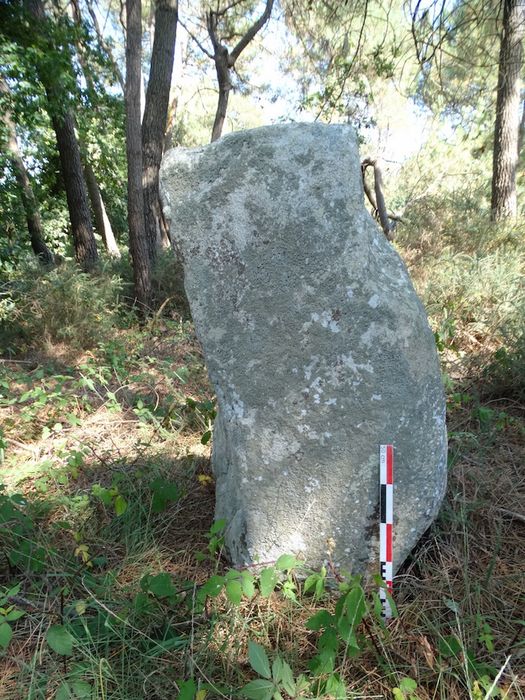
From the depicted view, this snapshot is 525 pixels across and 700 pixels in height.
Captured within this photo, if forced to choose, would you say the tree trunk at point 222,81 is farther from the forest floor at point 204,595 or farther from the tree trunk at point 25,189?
the forest floor at point 204,595

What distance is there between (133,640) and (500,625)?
47.9 inches

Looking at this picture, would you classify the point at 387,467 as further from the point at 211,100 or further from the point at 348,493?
the point at 211,100

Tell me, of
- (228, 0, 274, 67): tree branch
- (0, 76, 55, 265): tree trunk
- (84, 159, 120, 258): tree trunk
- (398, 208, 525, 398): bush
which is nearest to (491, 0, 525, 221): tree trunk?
(398, 208, 525, 398): bush

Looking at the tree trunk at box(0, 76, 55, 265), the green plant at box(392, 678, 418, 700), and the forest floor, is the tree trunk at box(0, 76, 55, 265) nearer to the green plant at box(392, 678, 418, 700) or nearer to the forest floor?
the forest floor

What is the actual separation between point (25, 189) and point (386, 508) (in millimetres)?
6447

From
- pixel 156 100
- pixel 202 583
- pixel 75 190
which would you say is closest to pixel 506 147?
pixel 156 100

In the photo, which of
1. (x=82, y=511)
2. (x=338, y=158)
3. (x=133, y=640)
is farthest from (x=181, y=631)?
(x=338, y=158)

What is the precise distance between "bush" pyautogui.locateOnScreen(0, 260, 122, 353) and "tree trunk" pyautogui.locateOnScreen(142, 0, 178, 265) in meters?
1.47

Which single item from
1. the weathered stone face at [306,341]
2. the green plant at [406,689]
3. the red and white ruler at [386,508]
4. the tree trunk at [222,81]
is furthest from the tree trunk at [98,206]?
the green plant at [406,689]

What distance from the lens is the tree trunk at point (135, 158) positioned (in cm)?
534

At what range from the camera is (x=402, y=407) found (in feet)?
5.48

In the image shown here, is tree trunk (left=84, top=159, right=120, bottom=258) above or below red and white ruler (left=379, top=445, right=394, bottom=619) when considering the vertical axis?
above

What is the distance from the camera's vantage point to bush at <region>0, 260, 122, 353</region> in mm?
5027

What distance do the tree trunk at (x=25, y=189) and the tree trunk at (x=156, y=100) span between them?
1567mm
